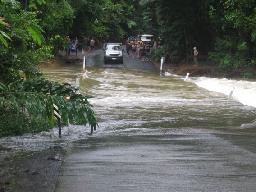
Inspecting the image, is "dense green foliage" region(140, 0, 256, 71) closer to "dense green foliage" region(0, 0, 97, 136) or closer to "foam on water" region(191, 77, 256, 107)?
"foam on water" region(191, 77, 256, 107)

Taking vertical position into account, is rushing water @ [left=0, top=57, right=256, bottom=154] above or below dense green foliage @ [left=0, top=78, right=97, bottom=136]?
below

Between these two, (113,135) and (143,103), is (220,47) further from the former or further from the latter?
(113,135)

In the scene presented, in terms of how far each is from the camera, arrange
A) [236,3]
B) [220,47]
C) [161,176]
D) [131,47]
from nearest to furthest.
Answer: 1. [161,176]
2. [236,3]
3. [220,47]
4. [131,47]

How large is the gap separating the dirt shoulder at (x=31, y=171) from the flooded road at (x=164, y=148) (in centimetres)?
18

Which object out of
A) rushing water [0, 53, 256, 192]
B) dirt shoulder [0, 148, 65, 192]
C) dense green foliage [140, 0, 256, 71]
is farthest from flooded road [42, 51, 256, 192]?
dense green foliage [140, 0, 256, 71]

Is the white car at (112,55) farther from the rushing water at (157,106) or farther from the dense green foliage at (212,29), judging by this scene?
the rushing water at (157,106)

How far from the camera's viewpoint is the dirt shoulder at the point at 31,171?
21.3 feet

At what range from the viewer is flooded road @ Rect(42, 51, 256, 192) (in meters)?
6.86

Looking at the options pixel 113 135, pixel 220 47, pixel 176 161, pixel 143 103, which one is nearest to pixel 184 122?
pixel 113 135

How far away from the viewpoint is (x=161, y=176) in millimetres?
7207

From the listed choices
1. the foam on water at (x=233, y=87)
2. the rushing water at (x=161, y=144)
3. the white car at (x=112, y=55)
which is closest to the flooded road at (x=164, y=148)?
the rushing water at (x=161, y=144)

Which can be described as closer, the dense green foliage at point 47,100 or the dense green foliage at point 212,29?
the dense green foliage at point 47,100

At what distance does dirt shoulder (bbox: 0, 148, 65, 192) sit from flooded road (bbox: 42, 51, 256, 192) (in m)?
0.18

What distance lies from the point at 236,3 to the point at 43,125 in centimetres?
2250
